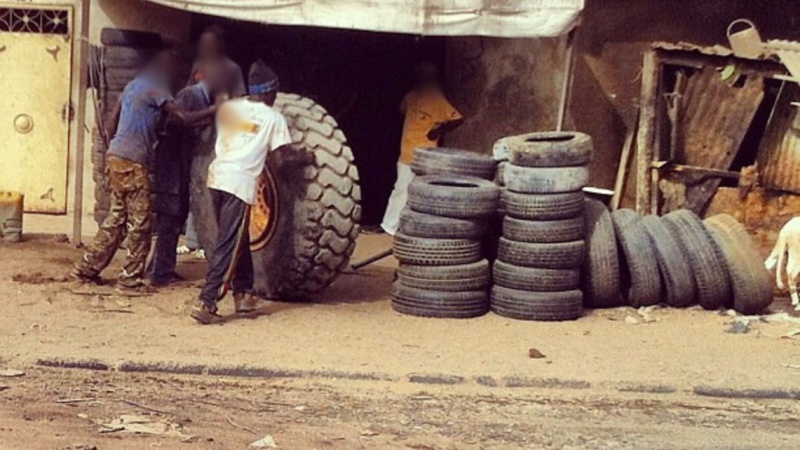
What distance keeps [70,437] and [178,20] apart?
7972 millimetres

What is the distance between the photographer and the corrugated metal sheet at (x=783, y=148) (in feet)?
38.7

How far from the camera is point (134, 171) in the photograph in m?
9.95

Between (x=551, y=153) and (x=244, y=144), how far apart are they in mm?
2442

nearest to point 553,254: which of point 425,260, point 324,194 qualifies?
point 425,260

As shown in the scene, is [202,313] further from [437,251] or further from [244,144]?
[437,251]

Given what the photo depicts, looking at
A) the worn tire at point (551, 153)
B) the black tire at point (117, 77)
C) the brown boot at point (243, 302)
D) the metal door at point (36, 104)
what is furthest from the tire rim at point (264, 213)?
the metal door at point (36, 104)

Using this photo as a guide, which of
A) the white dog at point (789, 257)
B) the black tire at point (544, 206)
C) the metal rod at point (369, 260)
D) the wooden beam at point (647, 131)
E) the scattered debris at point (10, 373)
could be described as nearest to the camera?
the scattered debris at point (10, 373)

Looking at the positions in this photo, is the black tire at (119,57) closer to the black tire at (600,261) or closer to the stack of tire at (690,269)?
the black tire at (600,261)

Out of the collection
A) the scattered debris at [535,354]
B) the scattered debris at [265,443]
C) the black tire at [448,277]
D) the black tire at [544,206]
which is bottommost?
the scattered debris at [265,443]

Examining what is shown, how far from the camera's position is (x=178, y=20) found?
534 inches

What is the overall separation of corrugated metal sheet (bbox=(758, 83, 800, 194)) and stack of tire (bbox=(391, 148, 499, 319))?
3336 millimetres

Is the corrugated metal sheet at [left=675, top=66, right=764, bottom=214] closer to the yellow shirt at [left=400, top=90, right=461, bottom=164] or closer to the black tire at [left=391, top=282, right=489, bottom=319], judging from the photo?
the yellow shirt at [left=400, top=90, right=461, bottom=164]

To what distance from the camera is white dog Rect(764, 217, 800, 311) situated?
34.5 feet

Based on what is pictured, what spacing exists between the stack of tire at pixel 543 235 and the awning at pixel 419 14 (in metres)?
1.74
